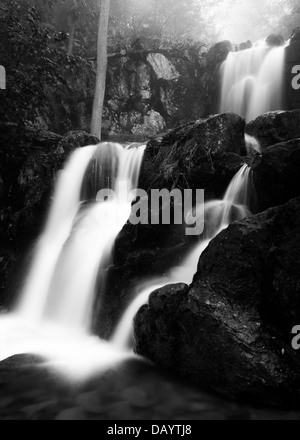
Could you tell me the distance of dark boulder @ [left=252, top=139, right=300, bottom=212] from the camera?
14.8ft

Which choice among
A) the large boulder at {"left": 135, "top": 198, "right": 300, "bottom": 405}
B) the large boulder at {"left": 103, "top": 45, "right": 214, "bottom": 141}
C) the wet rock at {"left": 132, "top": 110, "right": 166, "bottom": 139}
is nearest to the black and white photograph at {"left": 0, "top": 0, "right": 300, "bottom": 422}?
the large boulder at {"left": 135, "top": 198, "right": 300, "bottom": 405}

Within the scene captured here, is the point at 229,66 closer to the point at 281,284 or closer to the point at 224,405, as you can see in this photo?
the point at 281,284

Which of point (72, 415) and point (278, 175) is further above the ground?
point (278, 175)

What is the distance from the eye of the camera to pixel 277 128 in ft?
24.8

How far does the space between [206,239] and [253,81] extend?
854 centimetres

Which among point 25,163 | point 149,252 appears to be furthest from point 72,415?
point 25,163

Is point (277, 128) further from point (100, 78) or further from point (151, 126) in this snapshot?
point (151, 126)

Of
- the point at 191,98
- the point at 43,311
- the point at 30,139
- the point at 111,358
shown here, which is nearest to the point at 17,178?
the point at 30,139

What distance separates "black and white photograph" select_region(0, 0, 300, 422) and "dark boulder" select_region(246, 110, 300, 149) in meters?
0.03

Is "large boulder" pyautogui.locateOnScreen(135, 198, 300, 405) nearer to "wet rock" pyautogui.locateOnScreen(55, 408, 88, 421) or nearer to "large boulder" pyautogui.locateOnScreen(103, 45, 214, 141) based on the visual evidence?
"wet rock" pyautogui.locateOnScreen(55, 408, 88, 421)

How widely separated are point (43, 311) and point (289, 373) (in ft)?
13.8

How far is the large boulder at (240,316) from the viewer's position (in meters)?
3.10

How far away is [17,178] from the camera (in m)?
8.89
